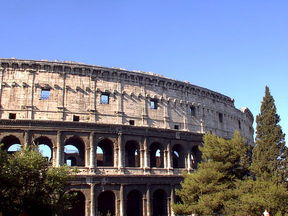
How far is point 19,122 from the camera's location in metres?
30.9

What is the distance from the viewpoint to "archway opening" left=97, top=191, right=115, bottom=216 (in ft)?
112

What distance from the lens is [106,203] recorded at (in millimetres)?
34562

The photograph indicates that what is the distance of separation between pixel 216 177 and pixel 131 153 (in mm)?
11986

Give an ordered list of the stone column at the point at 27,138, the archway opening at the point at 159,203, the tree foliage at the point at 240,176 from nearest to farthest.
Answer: the tree foliage at the point at 240,176 → the stone column at the point at 27,138 → the archway opening at the point at 159,203

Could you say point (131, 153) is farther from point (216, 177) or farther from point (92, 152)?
point (216, 177)

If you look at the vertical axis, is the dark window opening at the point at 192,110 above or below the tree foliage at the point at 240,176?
above

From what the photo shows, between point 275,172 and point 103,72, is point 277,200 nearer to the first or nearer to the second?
point 275,172

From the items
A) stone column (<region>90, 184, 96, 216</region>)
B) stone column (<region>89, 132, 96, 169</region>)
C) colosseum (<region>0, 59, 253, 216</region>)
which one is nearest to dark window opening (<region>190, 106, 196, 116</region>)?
colosseum (<region>0, 59, 253, 216</region>)

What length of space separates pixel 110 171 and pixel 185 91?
41.4ft

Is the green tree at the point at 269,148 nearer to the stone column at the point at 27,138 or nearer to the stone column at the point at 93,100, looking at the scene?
the stone column at the point at 93,100

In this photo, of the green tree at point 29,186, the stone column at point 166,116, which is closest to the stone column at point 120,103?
the stone column at point 166,116

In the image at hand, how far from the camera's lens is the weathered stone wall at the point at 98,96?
105ft

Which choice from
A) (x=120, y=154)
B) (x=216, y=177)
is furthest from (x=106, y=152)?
(x=216, y=177)

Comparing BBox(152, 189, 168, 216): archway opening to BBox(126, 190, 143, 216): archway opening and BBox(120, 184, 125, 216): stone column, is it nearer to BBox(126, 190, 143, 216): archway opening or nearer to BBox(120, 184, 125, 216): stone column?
BBox(126, 190, 143, 216): archway opening
